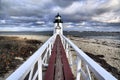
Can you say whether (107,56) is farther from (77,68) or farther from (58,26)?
(58,26)

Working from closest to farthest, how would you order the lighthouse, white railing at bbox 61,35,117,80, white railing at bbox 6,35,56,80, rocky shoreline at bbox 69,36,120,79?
white railing at bbox 6,35,56,80 < white railing at bbox 61,35,117,80 < rocky shoreline at bbox 69,36,120,79 < the lighthouse

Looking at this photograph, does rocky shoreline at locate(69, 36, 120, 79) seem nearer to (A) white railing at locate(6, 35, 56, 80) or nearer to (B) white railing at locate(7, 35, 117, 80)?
(B) white railing at locate(7, 35, 117, 80)

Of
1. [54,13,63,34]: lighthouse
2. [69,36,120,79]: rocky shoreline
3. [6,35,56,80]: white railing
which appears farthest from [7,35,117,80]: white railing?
[54,13,63,34]: lighthouse

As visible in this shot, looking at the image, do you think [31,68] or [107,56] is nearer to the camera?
[31,68]

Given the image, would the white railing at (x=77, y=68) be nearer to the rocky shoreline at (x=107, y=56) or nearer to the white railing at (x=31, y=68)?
the white railing at (x=31, y=68)

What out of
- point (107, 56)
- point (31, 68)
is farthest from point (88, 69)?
point (107, 56)

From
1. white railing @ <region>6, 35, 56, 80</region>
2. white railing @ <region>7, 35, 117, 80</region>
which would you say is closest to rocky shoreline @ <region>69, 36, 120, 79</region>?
white railing @ <region>7, 35, 117, 80</region>

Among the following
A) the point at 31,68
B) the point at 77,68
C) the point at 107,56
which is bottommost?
the point at 107,56

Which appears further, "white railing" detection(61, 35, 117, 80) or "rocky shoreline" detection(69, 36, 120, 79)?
"rocky shoreline" detection(69, 36, 120, 79)

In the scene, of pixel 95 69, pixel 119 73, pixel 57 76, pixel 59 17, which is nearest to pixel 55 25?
pixel 59 17

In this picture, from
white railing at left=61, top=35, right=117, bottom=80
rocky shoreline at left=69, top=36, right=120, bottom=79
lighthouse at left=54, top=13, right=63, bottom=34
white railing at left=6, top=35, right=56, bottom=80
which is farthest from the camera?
lighthouse at left=54, top=13, right=63, bottom=34

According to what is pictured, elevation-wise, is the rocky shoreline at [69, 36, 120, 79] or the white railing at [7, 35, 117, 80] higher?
the white railing at [7, 35, 117, 80]

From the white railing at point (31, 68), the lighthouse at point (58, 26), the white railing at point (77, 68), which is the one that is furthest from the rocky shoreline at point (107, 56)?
the white railing at point (31, 68)

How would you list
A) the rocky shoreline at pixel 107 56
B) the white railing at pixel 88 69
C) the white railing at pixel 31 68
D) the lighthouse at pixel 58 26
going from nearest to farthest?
1. the white railing at pixel 31 68
2. the white railing at pixel 88 69
3. the rocky shoreline at pixel 107 56
4. the lighthouse at pixel 58 26
